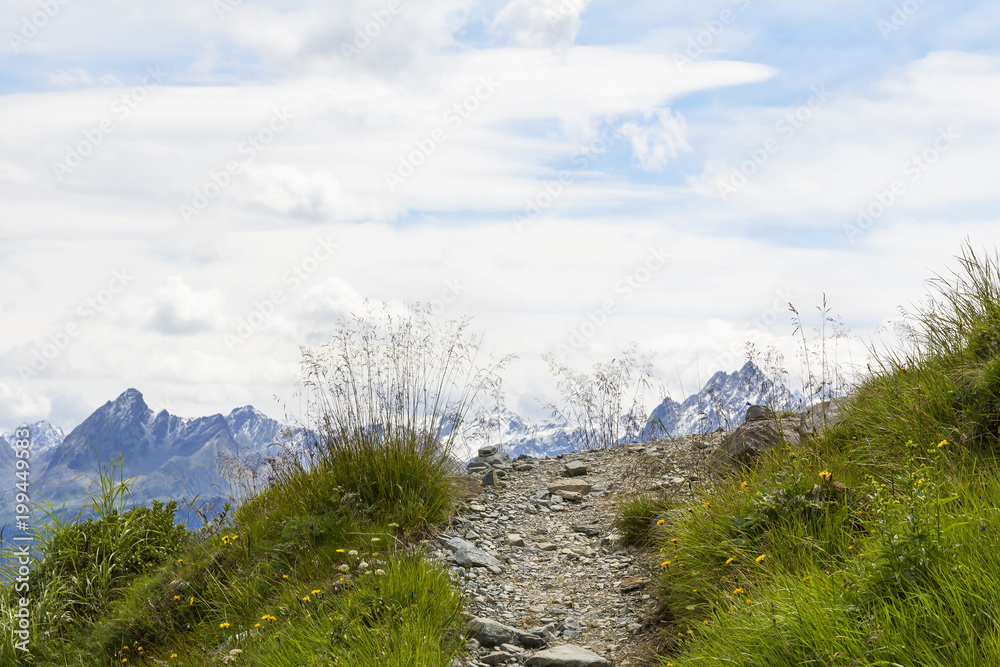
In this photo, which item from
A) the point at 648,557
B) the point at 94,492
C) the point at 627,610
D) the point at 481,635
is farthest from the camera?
the point at 94,492

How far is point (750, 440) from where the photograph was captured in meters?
6.36

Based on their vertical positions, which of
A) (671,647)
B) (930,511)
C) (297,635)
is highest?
(930,511)

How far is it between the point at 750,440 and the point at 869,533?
2464mm

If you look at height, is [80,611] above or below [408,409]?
below

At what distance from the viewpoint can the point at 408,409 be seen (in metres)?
6.77

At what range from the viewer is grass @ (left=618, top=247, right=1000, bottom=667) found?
9.00ft

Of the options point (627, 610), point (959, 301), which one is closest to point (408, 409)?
point (627, 610)

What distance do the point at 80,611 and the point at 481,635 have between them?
17.9 ft

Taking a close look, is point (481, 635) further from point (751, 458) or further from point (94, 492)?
point (94, 492)

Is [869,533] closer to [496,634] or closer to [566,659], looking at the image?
[566,659]

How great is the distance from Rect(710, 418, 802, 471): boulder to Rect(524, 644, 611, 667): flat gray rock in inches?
97.6

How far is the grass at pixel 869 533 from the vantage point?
2.74 metres

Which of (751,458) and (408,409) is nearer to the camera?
(751,458)

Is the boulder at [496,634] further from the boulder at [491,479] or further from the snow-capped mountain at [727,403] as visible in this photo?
the boulder at [491,479]
